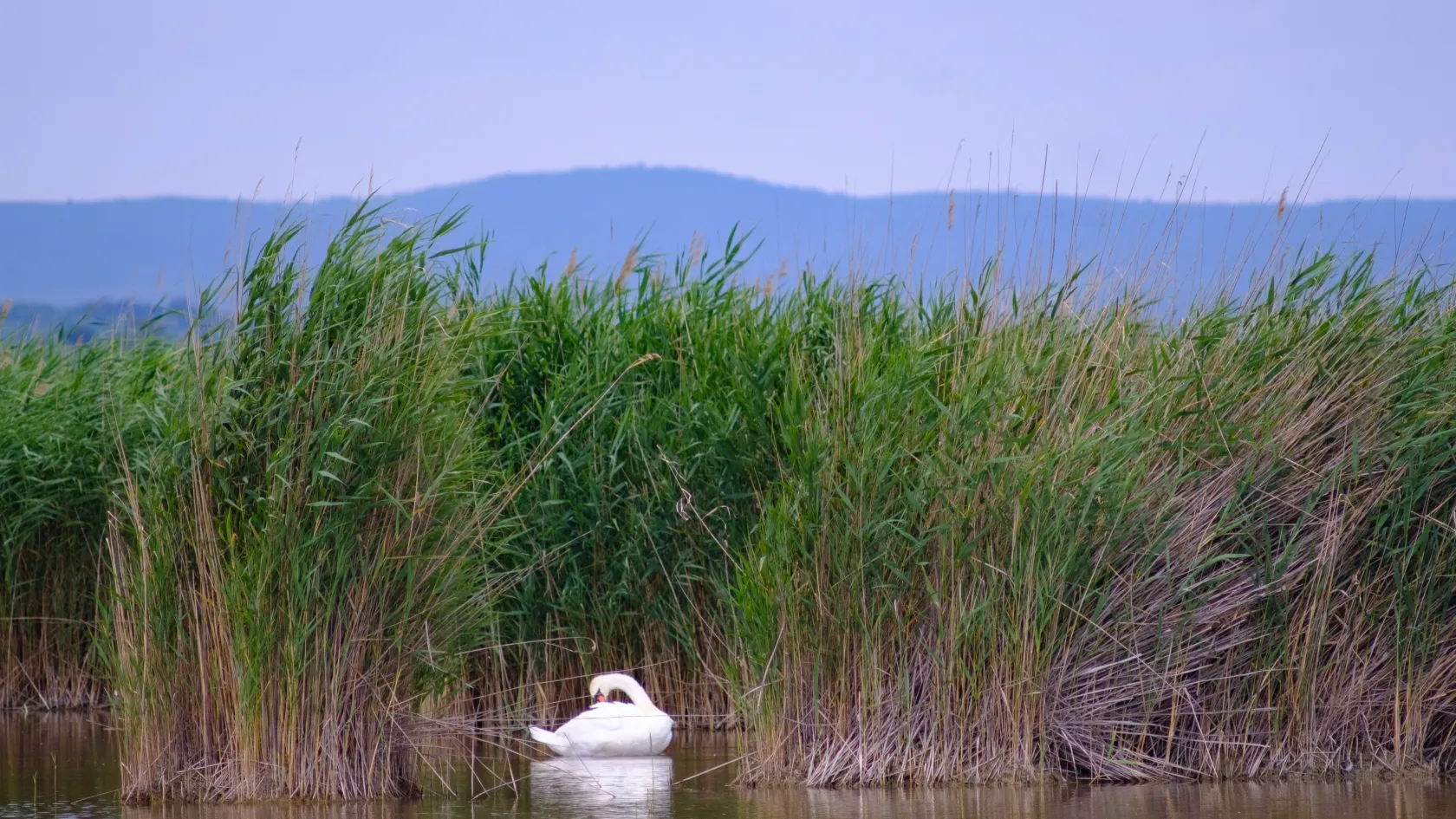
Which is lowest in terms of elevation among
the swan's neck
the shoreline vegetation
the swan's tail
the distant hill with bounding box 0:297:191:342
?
the swan's tail

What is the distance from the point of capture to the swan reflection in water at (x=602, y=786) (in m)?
6.40

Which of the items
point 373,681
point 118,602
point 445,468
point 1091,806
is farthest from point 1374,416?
point 118,602

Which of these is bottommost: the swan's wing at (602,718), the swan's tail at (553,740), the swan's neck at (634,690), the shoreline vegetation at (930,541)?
the swan's tail at (553,740)

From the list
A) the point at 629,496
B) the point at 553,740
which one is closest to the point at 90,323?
the point at 629,496

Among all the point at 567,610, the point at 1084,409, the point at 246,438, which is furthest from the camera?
the point at 567,610

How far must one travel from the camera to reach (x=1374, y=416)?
7.18 metres

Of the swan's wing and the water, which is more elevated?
the swan's wing

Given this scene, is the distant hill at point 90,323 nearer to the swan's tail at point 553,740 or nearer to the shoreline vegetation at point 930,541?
the shoreline vegetation at point 930,541

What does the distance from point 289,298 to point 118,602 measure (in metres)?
1.59

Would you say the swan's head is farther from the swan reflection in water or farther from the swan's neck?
the swan reflection in water

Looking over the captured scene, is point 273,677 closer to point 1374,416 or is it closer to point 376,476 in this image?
point 376,476

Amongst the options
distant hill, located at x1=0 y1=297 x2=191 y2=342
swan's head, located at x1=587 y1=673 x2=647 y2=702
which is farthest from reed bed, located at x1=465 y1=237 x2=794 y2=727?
distant hill, located at x1=0 y1=297 x2=191 y2=342

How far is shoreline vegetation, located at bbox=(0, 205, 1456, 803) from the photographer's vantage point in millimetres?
6453

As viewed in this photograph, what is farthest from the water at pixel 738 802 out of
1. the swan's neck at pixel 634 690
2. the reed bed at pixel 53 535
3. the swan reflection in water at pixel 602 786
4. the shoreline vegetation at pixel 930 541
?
the reed bed at pixel 53 535
